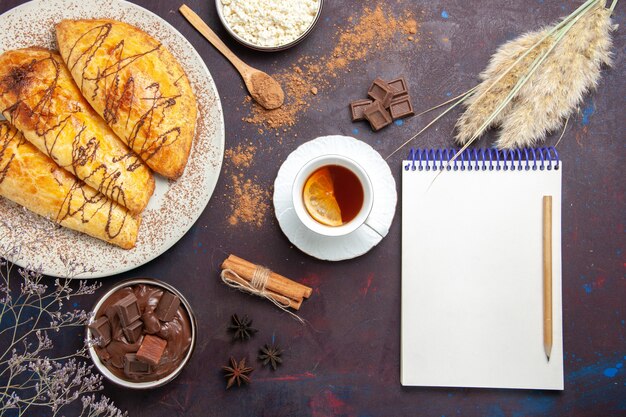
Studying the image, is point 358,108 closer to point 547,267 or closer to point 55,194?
point 547,267

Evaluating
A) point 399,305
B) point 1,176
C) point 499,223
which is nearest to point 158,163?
point 1,176

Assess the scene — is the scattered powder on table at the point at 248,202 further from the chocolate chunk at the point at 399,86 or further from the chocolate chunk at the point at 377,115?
the chocolate chunk at the point at 399,86

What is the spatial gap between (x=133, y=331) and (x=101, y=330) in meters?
0.10

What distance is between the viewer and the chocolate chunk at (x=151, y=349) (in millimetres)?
1621

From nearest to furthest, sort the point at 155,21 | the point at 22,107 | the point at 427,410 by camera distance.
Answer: the point at 22,107, the point at 155,21, the point at 427,410

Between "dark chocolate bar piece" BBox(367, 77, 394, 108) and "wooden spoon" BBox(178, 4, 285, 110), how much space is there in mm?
311

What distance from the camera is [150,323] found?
165 cm

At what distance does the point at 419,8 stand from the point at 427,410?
1.40 metres

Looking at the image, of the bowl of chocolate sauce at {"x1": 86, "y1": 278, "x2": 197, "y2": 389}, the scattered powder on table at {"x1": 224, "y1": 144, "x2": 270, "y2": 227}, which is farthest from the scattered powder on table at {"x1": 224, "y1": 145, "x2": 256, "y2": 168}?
the bowl of chocolate sauce at {"x1": 86, "y1": 278, "x2": 197, "y2": 389}

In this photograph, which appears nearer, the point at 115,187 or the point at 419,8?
the point at 115,187

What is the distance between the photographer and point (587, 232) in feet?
6.03

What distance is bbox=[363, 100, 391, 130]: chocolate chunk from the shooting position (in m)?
1.79

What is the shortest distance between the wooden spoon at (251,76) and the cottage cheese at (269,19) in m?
0.08

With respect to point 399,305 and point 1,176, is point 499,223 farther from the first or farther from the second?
point 1,176
